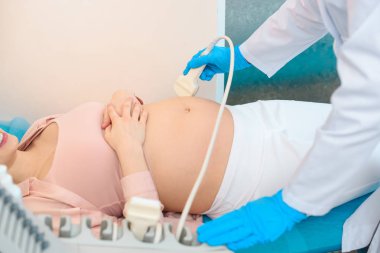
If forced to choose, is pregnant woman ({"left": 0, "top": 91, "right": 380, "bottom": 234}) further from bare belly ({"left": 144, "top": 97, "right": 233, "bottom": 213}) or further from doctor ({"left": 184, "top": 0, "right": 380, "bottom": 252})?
doctor ({"left": 184, "top": 0, "right": 380, "bottom": 252})

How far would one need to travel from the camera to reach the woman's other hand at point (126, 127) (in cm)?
128

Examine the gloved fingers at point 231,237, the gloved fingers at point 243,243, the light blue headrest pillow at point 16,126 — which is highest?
the light blue headrest pillow at point 16,126

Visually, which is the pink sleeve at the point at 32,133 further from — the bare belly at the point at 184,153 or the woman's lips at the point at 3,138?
the bare belly at the point at 184,153

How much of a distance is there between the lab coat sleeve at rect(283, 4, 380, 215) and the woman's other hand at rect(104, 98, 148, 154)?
482 mm

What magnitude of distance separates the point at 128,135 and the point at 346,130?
63 centimetres

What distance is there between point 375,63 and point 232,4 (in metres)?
1.20

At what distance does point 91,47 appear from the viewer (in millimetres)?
1651

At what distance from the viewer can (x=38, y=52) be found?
1614mm

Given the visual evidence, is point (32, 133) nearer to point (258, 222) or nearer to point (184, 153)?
point (184, 153)

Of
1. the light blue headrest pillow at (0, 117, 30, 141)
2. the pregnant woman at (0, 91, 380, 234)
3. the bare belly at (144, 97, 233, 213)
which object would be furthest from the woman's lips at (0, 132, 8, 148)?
the bare belly at (144, 97, 233, 213)

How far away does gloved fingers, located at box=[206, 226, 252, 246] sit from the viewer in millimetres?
945

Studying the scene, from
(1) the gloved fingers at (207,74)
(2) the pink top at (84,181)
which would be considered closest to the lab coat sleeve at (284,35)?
(1) the gloved fingers at (207,74)

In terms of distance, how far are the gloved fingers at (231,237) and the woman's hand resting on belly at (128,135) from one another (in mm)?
347

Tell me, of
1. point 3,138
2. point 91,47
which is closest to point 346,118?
point 3,138
